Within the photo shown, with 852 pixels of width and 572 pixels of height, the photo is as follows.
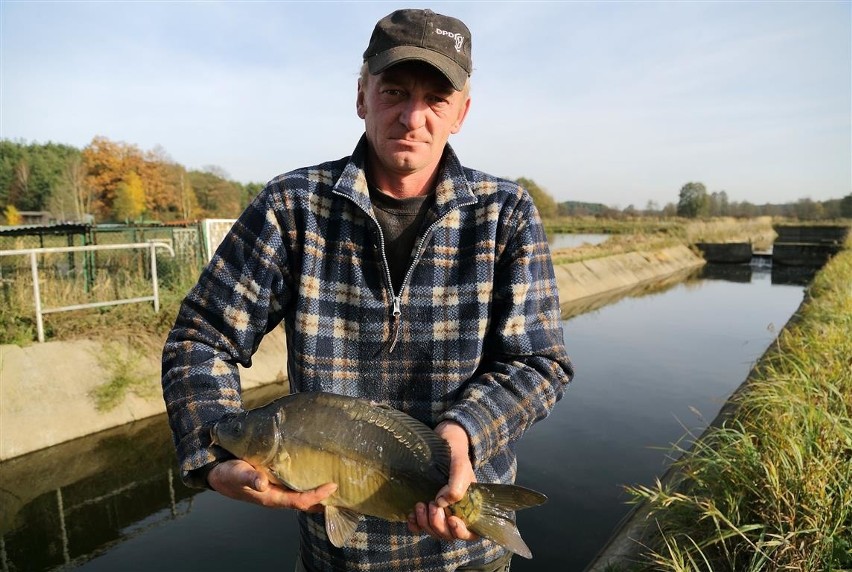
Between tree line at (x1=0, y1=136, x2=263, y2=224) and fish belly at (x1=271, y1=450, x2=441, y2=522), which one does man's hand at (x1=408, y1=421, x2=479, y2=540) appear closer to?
fish belly at (x1=271, y1=450, x2=441, y2=522)

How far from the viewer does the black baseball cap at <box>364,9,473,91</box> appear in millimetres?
2057

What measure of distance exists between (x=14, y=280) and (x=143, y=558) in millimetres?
5651

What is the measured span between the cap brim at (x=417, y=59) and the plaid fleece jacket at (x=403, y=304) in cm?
34

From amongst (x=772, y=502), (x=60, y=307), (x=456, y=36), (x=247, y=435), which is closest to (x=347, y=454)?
(x=247, y=435)

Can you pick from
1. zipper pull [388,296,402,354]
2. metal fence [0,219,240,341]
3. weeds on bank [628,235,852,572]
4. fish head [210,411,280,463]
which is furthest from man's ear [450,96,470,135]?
metal fence [0,219,240,341]

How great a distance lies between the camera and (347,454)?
2.08 m

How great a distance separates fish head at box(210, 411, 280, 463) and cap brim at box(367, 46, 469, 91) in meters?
1.28

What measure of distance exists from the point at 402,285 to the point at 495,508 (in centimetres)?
84

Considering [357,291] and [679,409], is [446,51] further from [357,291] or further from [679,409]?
[679,409]

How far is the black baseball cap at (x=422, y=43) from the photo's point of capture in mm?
2057

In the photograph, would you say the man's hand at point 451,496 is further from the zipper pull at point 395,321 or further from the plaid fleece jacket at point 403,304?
the zipper pull at point 395,321

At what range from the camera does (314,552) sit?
2355 mm

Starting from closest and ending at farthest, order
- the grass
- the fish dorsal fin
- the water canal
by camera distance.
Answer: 1. the fish dorsal fin
2. the water canal
3. the grass

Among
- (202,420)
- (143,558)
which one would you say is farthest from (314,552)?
(143,558)
